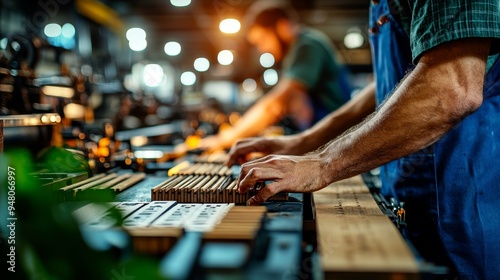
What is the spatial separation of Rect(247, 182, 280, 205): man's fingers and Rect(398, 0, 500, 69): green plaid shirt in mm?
571

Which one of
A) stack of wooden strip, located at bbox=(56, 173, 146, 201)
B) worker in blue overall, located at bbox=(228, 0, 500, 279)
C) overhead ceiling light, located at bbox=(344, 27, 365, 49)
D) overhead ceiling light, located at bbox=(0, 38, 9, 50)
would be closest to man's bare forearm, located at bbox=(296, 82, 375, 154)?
worker in blue overall, located at bbox=(228, 0, 500, 279)

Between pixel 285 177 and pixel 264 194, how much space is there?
0.26 feet

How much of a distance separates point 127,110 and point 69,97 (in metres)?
2.57

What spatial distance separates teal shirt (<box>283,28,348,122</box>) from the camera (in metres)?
3.84

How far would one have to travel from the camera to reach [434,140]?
1354 millimetres

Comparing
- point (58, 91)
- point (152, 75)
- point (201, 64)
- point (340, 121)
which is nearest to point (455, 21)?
point (340, 121)

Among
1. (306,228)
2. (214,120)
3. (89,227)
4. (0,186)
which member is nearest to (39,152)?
(0,186)

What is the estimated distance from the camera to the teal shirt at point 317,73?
151 inches

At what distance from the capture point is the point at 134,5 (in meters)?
12.0

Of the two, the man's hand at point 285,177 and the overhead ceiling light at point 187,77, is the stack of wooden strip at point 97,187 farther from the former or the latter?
the overhead ceiling light at point 187,77

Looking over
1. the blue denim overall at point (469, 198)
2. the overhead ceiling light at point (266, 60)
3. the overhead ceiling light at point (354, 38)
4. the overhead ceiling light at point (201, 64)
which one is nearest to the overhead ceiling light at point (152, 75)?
the overhead ceiling light at point (201, 64)

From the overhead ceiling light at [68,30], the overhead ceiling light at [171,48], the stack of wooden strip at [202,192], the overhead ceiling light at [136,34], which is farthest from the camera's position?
the overhead ceiling light at [171,48]

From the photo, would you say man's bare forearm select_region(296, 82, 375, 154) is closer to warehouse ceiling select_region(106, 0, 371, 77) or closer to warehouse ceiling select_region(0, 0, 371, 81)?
warehouse ceiling select_region(0, 0, 371, 81)

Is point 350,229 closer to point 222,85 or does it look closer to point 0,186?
point 0,186
